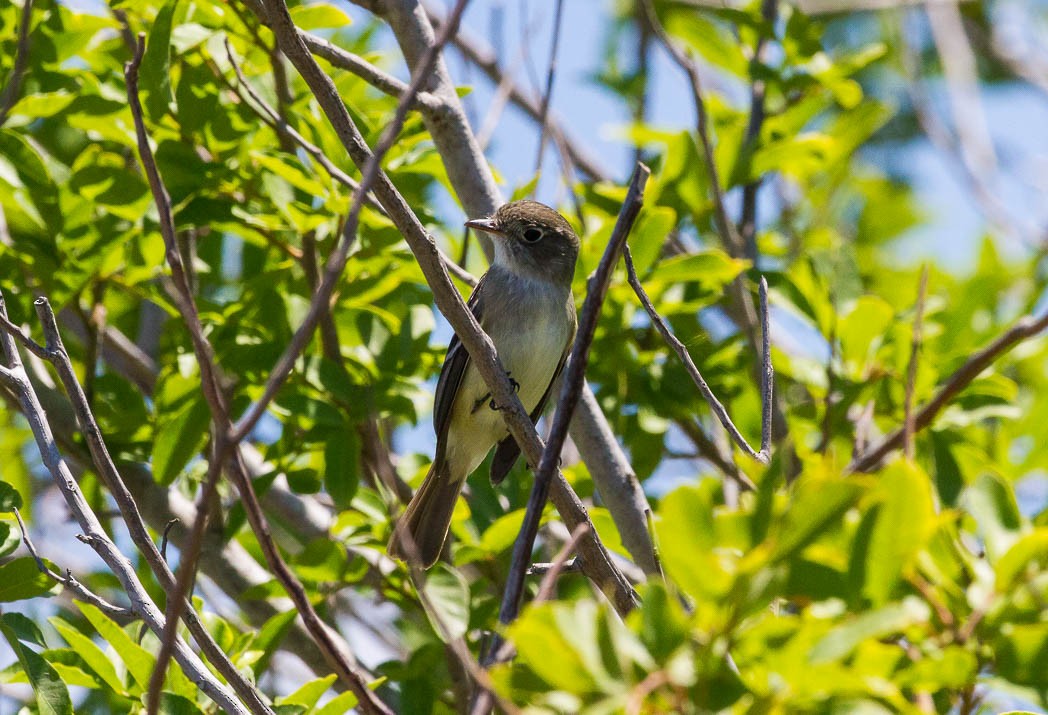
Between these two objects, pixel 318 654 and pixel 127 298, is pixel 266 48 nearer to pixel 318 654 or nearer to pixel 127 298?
pixel 127 298

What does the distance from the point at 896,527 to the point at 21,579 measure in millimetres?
2628

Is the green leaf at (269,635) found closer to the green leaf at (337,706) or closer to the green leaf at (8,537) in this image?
the green leaf at (337,706)

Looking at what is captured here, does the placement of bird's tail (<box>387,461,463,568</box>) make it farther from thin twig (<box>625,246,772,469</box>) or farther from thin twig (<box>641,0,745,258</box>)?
thin twig (<box>625,246,772,469</box>)

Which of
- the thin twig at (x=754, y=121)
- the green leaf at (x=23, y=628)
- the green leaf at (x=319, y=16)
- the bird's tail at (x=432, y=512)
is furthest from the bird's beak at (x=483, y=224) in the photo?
the green leaf at (x=23, y=628)

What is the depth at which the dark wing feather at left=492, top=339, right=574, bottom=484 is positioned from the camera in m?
5.23

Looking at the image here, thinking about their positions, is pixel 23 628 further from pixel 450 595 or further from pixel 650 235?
pixel 650 235

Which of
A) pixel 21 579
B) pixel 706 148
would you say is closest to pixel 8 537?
pixel 21 579

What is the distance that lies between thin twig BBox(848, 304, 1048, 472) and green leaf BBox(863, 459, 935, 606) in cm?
136

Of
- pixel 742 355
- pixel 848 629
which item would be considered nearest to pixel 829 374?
pixel 742 355

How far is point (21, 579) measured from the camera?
3500mm

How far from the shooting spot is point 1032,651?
215 centimetres

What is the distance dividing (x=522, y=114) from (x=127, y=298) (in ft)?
9.82

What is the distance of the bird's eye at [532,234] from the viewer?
17.7ft

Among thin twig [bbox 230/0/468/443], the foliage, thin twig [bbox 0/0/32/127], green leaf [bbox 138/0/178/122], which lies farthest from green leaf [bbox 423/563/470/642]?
thin twig [bbox 0/0/32/127]
